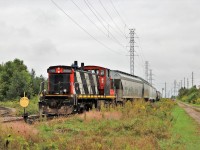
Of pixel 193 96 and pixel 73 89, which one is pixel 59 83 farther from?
pixel 193 96

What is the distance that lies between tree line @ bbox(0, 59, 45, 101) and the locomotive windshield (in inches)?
2016

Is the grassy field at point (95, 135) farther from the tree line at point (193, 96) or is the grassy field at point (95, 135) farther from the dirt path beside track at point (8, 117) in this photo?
the tree line at point (193, 96)

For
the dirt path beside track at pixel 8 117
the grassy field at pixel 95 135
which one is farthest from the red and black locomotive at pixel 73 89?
the grassy field at pixel 95 135

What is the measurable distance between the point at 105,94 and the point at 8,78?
7215 centimetres

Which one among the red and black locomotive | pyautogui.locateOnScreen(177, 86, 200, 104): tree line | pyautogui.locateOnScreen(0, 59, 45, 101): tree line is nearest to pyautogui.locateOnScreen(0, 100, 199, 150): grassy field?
the red and black locomotive

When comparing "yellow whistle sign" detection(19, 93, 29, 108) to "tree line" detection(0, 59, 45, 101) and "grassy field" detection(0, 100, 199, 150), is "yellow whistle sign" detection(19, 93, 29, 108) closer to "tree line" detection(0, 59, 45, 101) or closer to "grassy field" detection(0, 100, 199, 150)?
"grassy field" detection(0, 100, 199, 150)

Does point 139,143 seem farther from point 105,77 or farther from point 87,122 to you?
point 105,77

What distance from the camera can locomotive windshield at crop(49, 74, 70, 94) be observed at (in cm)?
2508

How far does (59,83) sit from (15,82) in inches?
2483

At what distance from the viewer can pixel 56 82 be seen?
25.5 meters

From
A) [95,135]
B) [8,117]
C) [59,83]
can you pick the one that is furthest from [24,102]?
[8,117]

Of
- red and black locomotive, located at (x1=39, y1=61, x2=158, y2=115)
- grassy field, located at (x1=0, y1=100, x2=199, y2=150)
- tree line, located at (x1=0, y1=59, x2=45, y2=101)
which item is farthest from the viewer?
tree line, located at (x1=0, y1=59, x2=45, y2=101)

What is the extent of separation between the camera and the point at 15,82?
85.8m

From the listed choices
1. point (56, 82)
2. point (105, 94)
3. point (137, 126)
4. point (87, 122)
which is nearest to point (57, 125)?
point (87, 122)
